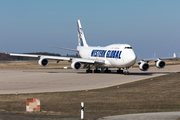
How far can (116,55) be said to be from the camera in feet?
167

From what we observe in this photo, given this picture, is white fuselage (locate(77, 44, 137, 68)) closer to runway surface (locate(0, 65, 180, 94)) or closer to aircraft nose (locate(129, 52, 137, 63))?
aircraft nose (locate(129, 52, 137, 63))

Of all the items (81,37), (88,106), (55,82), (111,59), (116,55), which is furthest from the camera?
(81,37)

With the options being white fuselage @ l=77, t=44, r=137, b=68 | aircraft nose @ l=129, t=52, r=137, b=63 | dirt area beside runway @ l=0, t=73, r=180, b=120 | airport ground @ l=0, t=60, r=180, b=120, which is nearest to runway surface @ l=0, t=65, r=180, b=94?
aircraft nose @ l=129, t=52, r=137, b=63

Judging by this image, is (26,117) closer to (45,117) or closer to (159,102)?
(45,117)

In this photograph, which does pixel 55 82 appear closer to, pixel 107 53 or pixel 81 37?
pixel 107 53

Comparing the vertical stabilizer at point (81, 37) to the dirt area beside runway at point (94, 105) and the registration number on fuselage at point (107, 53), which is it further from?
the dirt area beside runway at point (94, 105)

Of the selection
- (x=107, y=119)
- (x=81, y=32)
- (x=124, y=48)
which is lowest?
(x=107, y=119)

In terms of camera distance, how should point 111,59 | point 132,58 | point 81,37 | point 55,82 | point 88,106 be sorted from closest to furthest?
1. point 88,106
2. point 55,82
3. point 132,58
4. point 111,59
5. point 81,37

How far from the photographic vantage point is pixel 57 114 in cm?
1573

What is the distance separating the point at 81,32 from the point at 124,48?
72.8 ft

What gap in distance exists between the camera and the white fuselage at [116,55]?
48.6 metres

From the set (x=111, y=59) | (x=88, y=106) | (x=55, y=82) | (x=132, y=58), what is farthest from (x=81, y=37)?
(x=88, y=106)

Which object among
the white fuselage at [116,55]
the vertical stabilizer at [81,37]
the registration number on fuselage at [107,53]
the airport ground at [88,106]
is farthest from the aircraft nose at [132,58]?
the airport ground at [88,106]

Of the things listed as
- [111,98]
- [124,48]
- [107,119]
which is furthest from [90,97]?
[124,48]
